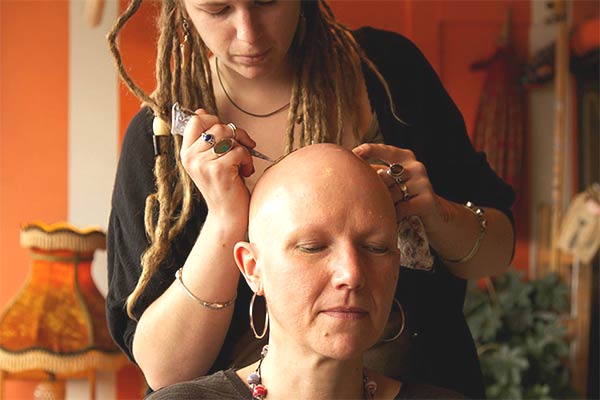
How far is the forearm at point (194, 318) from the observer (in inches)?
50.6

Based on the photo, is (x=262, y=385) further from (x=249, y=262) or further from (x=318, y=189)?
(x=318, y=189)

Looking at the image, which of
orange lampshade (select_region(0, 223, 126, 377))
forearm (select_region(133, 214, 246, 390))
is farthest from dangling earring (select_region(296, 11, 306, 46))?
orange lampshade (select_region(0, 223, 126, 377))

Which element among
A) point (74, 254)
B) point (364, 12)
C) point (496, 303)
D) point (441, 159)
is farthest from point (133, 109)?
point (496, 303)

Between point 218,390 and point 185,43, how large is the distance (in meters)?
0.59

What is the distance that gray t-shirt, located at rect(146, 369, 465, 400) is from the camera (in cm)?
130

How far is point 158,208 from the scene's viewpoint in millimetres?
1445

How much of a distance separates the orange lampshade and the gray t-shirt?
2.07m

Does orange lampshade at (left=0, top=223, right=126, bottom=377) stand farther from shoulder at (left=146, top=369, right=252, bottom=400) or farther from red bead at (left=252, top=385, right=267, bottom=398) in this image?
red bead at (left=252, top=385, right=267, bottom=398)

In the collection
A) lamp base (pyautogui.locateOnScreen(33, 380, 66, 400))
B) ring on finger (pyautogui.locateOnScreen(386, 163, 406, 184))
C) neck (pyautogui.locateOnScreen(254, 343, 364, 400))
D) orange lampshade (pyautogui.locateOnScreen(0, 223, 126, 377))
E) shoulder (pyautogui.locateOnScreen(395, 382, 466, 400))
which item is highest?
ring on finger (pyautogui.locateOnScreen(386, 163, 406, 184))

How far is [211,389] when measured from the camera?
131 cm

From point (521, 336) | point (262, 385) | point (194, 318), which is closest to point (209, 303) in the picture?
point (194, 318)

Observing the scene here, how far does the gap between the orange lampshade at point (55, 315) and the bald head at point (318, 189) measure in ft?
7.40

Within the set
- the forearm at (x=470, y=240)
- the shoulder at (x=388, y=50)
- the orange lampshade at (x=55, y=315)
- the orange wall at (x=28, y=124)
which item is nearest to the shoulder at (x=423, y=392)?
the forearm at (x=470, y=240)

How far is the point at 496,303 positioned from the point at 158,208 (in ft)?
9.59
